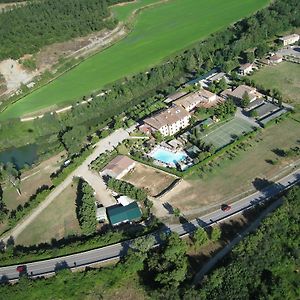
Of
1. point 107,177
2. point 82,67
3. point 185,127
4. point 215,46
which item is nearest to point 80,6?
point 82,67

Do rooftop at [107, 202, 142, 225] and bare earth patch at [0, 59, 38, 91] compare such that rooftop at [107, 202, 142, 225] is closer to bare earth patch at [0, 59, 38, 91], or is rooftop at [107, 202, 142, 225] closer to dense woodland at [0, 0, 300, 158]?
dense woodland at [0, 0, 300, 158]

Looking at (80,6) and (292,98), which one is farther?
(80,6)

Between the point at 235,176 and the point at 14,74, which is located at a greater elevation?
the point at 14,74

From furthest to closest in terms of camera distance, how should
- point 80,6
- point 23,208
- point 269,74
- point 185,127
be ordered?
point 80,6 → point 269,74 → point 185,127 → point 23,208

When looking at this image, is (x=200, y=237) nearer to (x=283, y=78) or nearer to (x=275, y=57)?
(x=283, y=78)

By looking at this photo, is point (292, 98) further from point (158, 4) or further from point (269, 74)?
point (158, 4)

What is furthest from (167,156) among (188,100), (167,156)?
(188,100)
